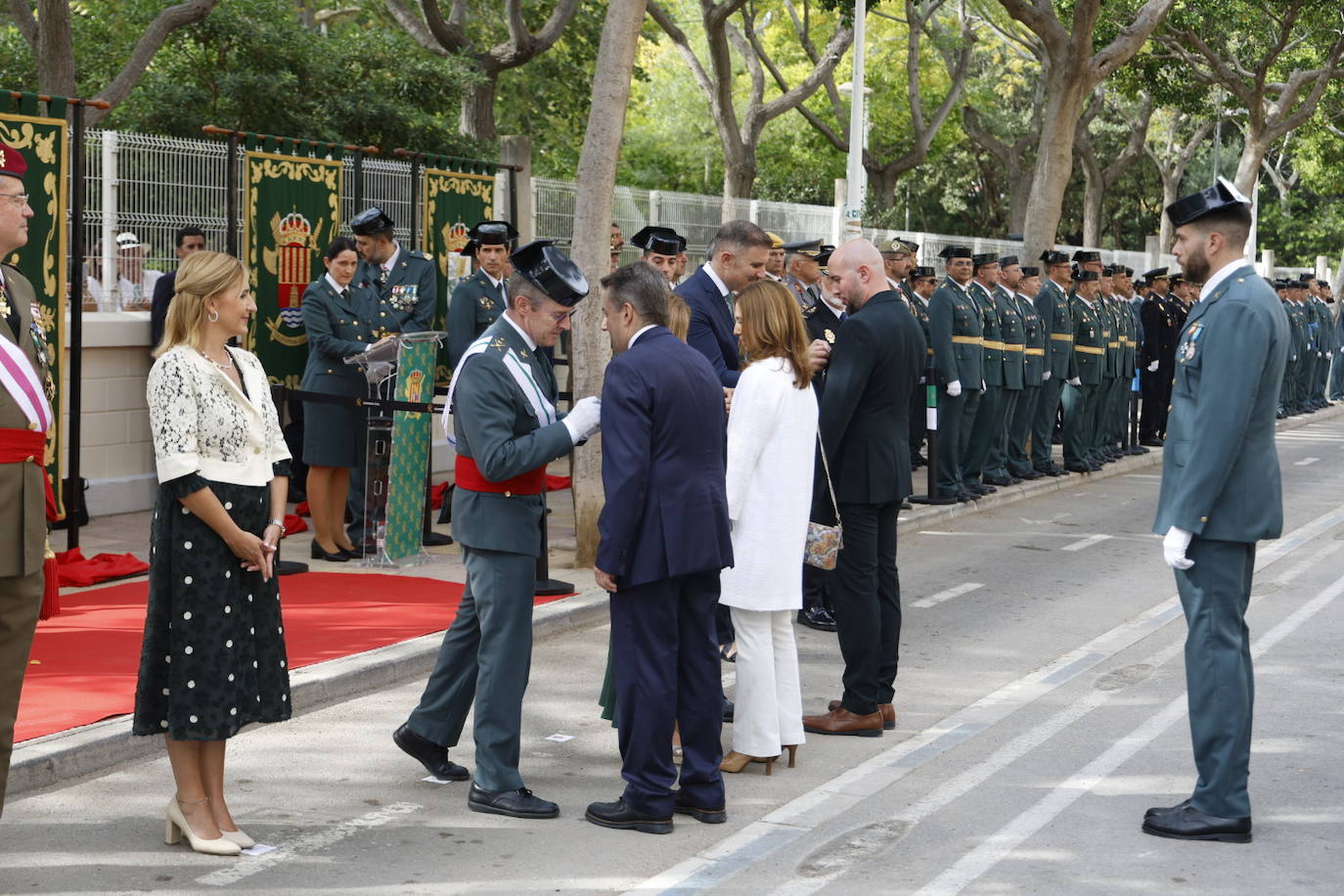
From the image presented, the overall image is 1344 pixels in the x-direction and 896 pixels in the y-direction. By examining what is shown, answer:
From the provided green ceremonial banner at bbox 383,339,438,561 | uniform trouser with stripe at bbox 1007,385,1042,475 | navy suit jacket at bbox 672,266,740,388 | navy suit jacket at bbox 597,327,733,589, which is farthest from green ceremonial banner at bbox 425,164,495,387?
navy suit jacket at bbox 597,327,733,589

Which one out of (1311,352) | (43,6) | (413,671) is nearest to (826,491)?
(413,671)

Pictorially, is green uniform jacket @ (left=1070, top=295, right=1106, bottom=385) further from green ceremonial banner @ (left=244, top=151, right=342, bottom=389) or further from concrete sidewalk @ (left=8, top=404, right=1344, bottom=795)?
green ceremonial banner @ (left=244, top=151, right=342, bottom=389)

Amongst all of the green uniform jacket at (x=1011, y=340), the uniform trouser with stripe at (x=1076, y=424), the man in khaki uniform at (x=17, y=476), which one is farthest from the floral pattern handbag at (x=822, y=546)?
the uniform trouser with stripe at (x=1076, y=424)

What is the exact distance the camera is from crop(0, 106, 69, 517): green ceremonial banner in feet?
30.5

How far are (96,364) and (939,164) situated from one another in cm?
4576

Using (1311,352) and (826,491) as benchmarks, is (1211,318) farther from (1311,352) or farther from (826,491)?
(1311,352)

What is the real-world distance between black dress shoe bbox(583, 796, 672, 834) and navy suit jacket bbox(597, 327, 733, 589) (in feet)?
2.63

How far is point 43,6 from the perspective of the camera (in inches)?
680

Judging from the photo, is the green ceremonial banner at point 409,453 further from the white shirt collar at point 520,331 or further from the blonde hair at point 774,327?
the white shirt collar at point 520,331

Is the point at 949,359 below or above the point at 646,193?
below

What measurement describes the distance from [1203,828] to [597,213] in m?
6.06

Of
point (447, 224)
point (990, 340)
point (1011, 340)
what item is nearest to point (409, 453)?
point (447, 224)

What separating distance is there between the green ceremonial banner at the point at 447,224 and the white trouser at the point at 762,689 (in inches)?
288

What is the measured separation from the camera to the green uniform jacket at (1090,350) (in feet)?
56.2
